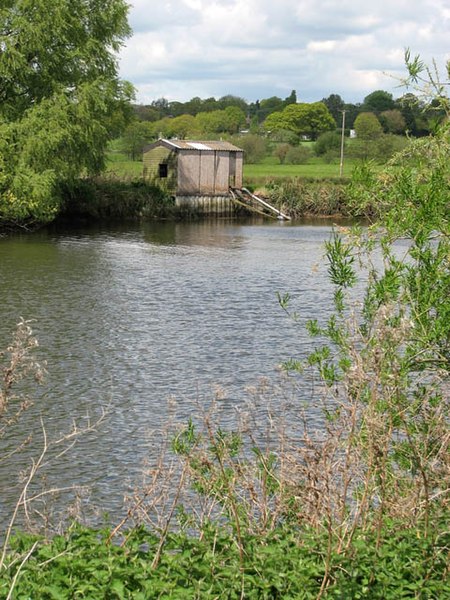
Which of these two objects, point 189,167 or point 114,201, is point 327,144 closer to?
point 189,167

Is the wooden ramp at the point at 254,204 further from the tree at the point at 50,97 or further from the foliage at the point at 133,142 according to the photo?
the foliage at the point at 133,142

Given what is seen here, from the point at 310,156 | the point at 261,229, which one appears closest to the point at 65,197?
the point at 261,229

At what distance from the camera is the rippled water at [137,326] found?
1357 centimetres

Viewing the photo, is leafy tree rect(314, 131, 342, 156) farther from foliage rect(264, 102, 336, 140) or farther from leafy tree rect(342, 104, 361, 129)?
leafy tree rect(342, 104, 361, 129)


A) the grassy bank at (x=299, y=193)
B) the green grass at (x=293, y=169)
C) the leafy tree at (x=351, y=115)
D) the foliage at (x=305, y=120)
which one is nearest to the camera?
the grassy bank at (x=299, y=193)

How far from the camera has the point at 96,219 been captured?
4791cm

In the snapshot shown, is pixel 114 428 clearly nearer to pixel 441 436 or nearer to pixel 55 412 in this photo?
pixel 55 412

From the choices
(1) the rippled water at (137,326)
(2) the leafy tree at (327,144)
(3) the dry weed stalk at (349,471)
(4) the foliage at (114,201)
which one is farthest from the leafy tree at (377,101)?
(3) the dry weed stalk at (349,471)

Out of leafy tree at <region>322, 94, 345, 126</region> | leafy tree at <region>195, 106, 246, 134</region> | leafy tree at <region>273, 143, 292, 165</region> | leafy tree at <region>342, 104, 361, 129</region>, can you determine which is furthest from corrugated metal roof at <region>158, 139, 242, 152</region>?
leafy tree at <region>322, 94, 345, 126</region>

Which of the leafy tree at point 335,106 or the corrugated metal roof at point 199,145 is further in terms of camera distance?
the leafy tree at point 335,106

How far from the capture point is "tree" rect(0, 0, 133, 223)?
37.9 metres

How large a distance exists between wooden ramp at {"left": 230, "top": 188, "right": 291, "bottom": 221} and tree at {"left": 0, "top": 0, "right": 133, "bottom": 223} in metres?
14.5

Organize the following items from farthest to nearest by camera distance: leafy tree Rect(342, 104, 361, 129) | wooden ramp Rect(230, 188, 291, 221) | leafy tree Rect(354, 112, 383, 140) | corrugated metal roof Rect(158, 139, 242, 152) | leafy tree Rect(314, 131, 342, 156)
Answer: leafy tree Rect(342, 104, 361, 129) → leafy tree Rect(314, 131, 342, 156) → leafy tree Rect(354, 112, 383, 140) → wooden ramp Rect(230, 188, 291, 221) → corrugated metal roof Rect(158, 139, 242, 152)

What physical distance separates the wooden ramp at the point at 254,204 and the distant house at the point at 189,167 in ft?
2.46
